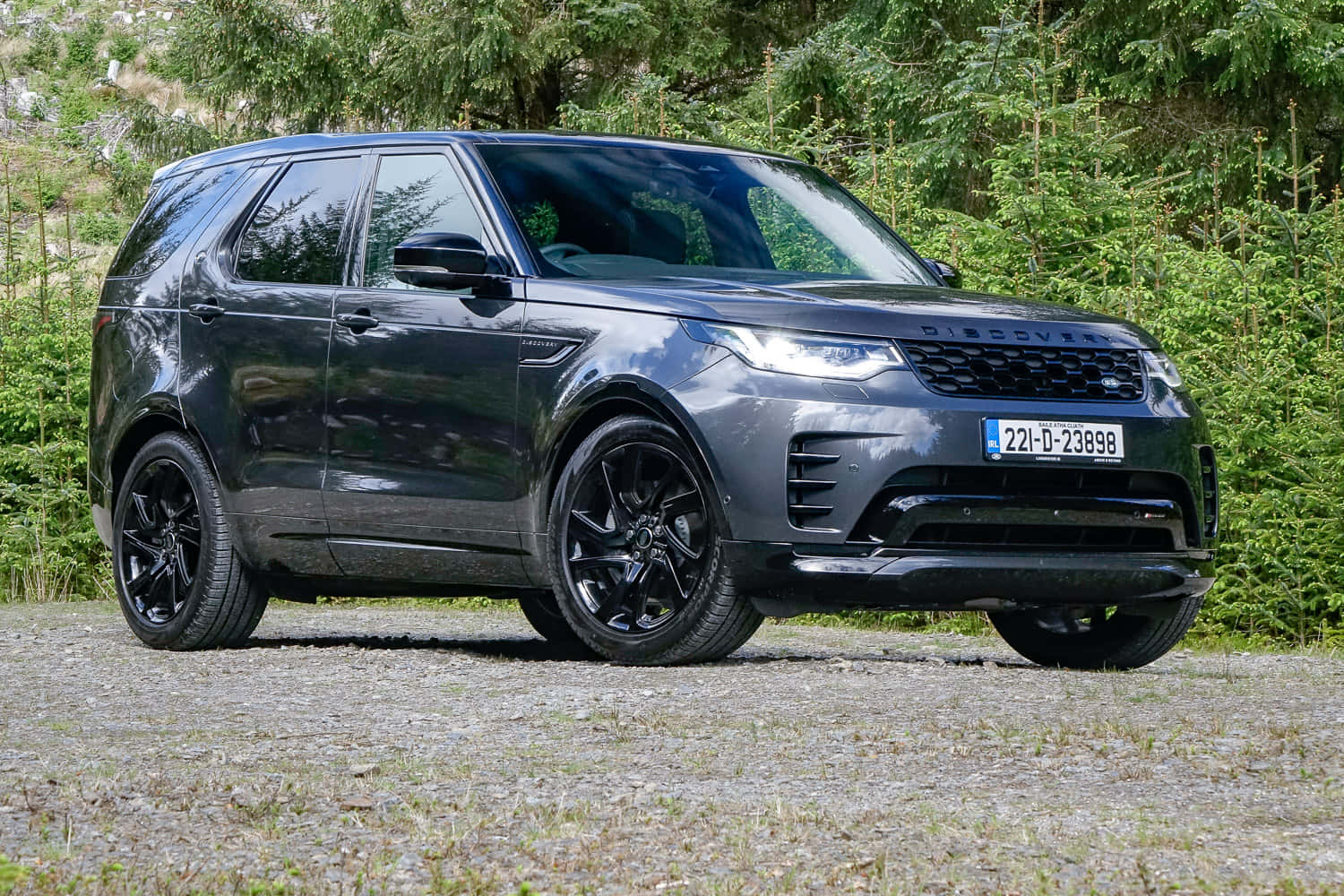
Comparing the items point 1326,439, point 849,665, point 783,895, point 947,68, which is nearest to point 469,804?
point 783,895

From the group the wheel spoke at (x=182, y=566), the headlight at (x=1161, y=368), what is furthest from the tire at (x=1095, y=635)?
the wheel spoke at (x=182, y=566)

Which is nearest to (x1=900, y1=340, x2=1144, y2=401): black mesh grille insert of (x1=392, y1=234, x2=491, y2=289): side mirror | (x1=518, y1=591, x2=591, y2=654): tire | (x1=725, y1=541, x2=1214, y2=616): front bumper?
(x1=725, y1=541, x2=1214, y2=616): front bumper

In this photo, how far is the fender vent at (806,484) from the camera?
244 inches

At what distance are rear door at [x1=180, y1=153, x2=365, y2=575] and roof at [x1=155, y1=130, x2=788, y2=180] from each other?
8 cm

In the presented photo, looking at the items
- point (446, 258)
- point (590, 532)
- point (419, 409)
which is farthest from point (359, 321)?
point (590, 532)

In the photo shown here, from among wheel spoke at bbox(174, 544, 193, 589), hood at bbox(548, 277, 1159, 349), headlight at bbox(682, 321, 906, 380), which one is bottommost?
wheel spoke at bbox(174, 544, 193, 589)

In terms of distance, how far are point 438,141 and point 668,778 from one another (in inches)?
141

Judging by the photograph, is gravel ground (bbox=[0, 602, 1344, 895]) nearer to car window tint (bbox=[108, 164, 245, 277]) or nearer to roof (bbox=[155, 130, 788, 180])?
roof (bbox=[155, 130, 788, 180])

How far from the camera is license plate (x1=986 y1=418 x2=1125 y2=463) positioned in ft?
20.5

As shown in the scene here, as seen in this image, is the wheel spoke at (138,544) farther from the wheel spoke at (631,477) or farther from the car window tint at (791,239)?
the car window tint at (791,239)

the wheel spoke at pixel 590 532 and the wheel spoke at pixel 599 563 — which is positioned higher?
the wheel spoke at pixel 590 532

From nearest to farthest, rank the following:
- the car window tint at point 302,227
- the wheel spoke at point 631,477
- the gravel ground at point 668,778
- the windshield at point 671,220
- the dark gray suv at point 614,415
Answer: the gravel ground at point 668,778, the dark gray suv at point 614,415, the wheel spoke at point 631,477, the windshield at point 671,220, the car window tint at point 302,227

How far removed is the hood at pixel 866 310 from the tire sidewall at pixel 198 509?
198 centimetres

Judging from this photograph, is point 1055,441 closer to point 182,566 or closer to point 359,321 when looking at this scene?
point 359,321
